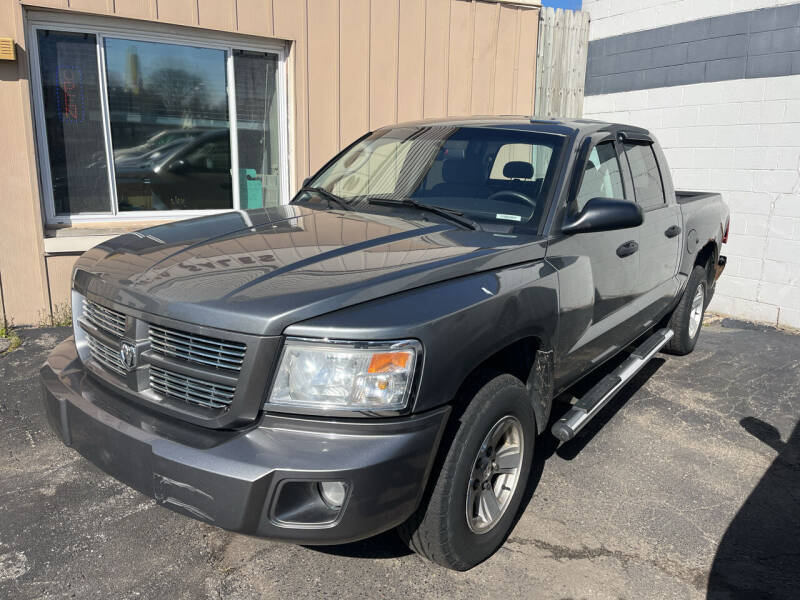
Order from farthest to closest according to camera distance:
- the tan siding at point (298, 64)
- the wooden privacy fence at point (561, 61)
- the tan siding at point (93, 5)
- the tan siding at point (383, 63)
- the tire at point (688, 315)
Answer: the wooden privacy fence at point (561, 61)
the tan siding at point (383, 63)
the tan siding at point (298, 64)
the tan siding at point (93, 5)
the tire at point (688, 315)

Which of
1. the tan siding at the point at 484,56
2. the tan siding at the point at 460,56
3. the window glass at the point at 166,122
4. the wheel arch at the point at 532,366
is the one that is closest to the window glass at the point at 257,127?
the window glass at the point at 166,122

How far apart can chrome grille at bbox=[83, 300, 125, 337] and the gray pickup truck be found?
13 mm

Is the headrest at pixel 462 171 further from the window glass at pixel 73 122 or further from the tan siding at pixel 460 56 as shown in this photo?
the tan siding at pixel 460 56

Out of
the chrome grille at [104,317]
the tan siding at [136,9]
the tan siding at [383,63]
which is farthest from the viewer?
the tan siding at [383,63]

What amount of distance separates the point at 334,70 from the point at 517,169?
13.2ft

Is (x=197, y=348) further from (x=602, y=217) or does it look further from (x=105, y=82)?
(x=105, y=82)

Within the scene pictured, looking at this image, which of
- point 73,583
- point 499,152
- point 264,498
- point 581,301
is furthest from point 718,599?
point 73,583

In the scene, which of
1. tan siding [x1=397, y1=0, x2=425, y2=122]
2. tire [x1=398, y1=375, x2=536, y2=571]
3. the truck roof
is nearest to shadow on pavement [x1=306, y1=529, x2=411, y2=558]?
tire [x1=398, y1=375, x2=536, y2=571]

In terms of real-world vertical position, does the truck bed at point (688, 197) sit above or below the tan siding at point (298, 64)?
below

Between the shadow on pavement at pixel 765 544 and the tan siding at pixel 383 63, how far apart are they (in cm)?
521

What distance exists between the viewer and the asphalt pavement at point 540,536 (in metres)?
2.65

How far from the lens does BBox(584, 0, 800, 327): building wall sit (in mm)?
6797

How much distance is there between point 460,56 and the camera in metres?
7.69

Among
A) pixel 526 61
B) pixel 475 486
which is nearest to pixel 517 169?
pixel 475 486
